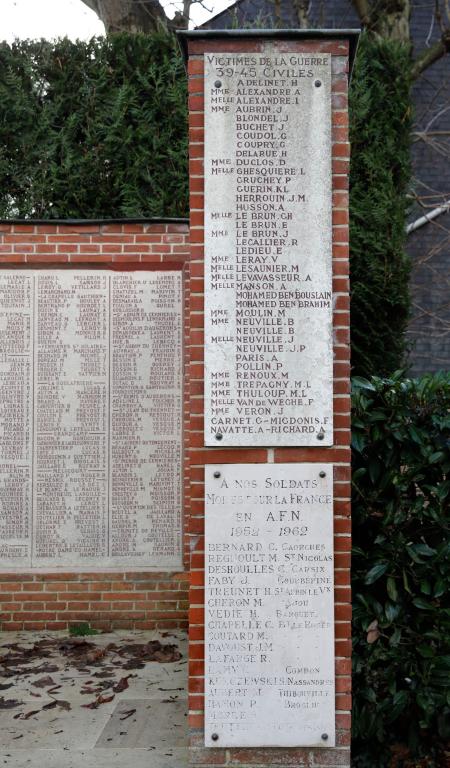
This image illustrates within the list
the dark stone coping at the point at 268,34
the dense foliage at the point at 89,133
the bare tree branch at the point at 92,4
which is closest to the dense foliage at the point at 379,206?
the dense foliage at the point at 89,133

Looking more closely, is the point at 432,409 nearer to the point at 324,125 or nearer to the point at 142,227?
the point at 324,125

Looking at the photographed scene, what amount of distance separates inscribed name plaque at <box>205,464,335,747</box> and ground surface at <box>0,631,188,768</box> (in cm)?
59

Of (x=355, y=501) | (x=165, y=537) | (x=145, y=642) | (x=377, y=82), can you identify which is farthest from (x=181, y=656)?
(x=377, y=82)

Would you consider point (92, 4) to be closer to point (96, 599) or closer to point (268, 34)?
point (268, 34)

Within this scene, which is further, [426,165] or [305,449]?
[426,165]

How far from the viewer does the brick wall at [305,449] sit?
11.6 feet

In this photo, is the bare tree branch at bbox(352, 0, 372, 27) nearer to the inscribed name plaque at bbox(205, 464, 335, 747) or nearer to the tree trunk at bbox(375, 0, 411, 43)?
the tree trunk at bbox(375, 0, 411, 43)

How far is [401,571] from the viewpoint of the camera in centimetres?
389

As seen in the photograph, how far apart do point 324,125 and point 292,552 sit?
1952mm

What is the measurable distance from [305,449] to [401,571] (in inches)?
33.6

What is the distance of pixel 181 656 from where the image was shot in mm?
5441

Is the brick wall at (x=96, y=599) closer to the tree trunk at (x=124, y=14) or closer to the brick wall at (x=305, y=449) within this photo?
the brick wall at (x=305, y=449)

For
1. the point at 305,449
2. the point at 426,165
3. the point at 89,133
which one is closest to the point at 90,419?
the point at 89,133

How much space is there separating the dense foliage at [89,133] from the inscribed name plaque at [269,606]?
3692 millimetres
